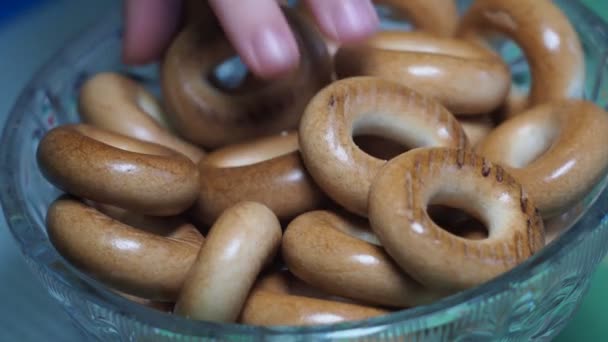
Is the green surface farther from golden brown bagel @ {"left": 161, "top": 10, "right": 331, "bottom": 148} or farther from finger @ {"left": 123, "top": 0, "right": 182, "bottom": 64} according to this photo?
finger @ {"left": 123, "top": 0, "right": 182, "bottom": 64}

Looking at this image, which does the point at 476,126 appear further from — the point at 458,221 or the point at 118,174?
the point at 118,174

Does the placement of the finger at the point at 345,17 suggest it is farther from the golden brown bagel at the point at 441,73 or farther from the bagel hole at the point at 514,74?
the bagel hole at the point at 514,74

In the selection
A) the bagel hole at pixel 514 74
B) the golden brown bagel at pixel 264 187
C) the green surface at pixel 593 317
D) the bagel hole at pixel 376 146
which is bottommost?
the green surface at pixel 593 317

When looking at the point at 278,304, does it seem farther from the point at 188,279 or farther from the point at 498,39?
the point at 498,39

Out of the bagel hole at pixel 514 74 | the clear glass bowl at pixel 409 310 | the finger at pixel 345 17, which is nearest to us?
the clear glass bowl at pixel 409 310

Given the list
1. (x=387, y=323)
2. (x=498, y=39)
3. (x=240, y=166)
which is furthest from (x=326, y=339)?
(x=498, y=39)

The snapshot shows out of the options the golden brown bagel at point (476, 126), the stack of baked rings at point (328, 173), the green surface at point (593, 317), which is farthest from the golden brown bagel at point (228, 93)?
the green surface at point (593, 317)
